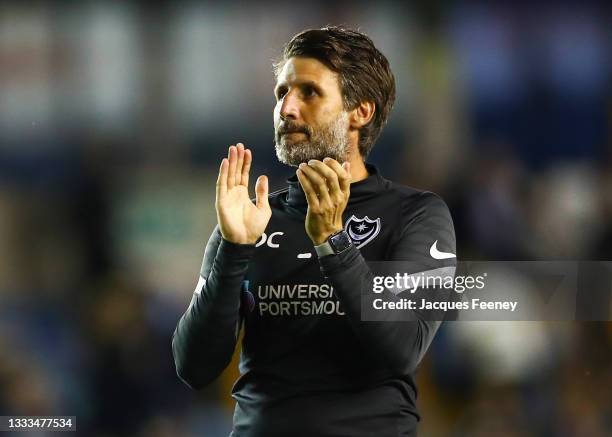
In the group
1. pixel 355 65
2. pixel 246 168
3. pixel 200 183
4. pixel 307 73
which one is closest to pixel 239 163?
pixel 246 168

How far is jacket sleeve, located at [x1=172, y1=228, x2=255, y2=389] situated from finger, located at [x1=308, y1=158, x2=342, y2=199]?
0.18m

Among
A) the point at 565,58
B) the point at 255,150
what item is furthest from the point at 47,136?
the point at 565,58

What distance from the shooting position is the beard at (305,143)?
5.29 ft

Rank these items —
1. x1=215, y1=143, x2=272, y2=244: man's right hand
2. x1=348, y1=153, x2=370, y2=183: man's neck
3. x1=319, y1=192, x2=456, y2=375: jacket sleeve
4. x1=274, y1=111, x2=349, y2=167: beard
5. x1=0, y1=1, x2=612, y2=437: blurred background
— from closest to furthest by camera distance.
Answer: x1=319, y1=192, x2=456, y2=375: jacket sleeve → x1=215, y1=143, x2=272, y2=244: man's right hand → x1=274, y1=111, x2=349, y2=167: beard → x1=348, y1=153, x2=370, y2=183: man's neck → x1=0, y1=1, x2=612, y2=437: blurred background

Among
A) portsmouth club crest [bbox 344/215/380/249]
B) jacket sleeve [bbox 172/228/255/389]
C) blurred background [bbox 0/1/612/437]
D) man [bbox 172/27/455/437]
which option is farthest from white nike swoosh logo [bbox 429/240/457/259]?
blurred background [bbox 0/1/612/437]

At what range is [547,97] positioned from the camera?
3.64 metres

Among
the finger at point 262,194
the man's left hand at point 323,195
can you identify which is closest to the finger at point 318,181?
the man's left hand at point 323,195

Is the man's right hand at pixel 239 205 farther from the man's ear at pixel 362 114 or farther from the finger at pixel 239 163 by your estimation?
the man's ear at pixel 362 114

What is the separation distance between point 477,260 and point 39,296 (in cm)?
205

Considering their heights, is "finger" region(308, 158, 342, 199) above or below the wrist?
above

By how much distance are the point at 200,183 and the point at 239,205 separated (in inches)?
90.1

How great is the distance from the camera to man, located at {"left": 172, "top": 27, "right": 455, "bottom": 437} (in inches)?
57.0

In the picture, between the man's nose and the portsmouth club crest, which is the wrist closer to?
the portsmouth club crest

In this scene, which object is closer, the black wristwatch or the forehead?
the black wristwatch
